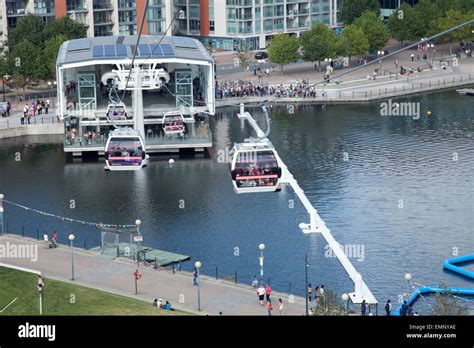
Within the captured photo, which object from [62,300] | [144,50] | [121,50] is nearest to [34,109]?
[121,50]

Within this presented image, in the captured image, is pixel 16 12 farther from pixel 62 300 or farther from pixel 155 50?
pixel 62 300

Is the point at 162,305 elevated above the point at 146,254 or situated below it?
below

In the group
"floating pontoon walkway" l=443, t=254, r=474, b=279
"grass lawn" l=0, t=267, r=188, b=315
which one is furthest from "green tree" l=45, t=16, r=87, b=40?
"floating pontoon walkway" l=443, t=254, r=474, b=279

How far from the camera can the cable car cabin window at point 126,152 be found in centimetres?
5906

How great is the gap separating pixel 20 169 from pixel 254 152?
38680mm

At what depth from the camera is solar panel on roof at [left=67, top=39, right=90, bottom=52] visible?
306 ft

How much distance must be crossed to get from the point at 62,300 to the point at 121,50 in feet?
158

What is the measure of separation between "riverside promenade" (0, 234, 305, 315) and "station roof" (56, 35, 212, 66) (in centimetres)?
3443

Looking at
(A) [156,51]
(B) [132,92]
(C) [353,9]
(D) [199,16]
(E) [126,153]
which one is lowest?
Answer: (E) [126,153]

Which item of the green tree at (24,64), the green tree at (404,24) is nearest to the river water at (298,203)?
the green tree at (24,64)

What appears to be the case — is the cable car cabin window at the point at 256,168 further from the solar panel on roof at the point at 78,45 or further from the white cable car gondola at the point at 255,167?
the solar panel on roof at the point at 78,45

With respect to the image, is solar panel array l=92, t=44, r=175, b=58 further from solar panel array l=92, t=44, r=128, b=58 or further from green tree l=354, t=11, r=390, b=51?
green tree l=354, t=11, r=390, b=51

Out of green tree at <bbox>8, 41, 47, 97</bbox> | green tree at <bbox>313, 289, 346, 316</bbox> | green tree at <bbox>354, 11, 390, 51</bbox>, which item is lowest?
green tree at <bbox>313, 289, 346, 316</bbox>

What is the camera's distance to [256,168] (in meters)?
46.5
